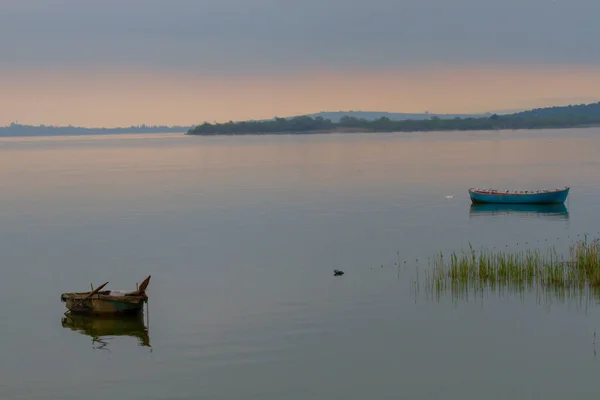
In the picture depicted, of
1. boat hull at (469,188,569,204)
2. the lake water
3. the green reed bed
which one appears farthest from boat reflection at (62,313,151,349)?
boat hull at (469,188,569,204)

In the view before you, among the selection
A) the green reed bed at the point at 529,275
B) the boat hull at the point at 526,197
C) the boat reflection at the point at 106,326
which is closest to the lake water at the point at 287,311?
the boat reflection at the point at 106,326

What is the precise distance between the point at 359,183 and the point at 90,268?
4944 centimetres

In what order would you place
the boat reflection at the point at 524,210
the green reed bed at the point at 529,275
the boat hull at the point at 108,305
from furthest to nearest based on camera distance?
the boat reflection at the point at 524,210 < the green reed bed at the point at 529,275 < the boat hull at the point at 108,305

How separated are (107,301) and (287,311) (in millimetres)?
6510

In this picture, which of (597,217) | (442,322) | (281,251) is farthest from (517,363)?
(597,217)

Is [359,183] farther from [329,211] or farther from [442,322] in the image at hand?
[442,322]

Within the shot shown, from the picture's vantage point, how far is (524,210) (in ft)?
189

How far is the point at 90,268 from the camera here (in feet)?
128

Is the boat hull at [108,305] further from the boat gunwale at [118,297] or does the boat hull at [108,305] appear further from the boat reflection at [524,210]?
the boat reflection at [524,210]

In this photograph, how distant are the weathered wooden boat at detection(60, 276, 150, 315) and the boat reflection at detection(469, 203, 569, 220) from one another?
33.1m

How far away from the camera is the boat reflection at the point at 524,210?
55.7 meters

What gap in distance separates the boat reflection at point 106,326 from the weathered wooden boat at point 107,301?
242mm

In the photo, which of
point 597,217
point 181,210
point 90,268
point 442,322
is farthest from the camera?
point 181,210

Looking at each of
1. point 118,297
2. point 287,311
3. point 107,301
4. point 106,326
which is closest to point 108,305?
point 107,301
